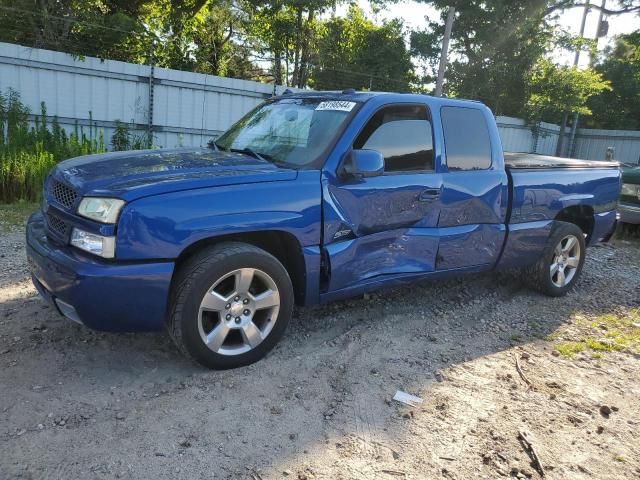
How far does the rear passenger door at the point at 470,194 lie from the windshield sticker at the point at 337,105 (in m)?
0.87

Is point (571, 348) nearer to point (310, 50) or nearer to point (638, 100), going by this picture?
point (310, 50)

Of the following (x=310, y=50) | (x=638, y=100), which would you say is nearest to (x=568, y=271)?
(x=310, y=50)

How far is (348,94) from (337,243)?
4.15ft

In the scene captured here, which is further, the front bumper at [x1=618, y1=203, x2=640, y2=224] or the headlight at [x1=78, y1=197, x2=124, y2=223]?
the front bumper at [x1=618, y1=203, x2=640, y2=224]

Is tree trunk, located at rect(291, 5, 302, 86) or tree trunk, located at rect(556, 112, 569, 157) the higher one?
tree trunk, located at rect(291, 5, 302, 86)

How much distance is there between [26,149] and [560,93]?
17.3 meters

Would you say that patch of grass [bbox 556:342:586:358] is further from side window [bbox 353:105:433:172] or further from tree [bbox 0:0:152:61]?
tree [bbox 0:0:152:61]

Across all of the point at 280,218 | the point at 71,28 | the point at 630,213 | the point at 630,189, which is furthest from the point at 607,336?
the point at 71,28

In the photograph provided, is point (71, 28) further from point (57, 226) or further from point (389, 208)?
point (389, 208)

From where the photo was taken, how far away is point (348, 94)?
14.0 feet

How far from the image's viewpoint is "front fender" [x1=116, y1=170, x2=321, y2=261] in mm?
3037

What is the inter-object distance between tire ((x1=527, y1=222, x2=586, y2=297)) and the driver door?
1.61 m

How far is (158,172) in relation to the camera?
339 centimetres

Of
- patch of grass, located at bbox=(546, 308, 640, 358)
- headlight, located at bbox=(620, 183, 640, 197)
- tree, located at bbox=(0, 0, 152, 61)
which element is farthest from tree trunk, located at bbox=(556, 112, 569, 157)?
patch of grass, located at bbox=(546, 308, 640, 358)
